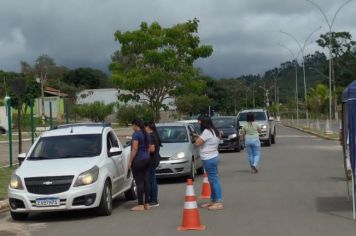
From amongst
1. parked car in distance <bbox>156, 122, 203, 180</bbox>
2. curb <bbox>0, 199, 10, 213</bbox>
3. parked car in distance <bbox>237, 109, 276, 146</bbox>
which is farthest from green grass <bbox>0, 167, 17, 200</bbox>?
parked car in distance <bbox>237, 109, 276, 146</bbox>

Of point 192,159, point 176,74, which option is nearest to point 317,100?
point 176,74

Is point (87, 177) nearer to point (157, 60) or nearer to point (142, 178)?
point (142, 178)

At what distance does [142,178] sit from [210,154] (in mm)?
1374

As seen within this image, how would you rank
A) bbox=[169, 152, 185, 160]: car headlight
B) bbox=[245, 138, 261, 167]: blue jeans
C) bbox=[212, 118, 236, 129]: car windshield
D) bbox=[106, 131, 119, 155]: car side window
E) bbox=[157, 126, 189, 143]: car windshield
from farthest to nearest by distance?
bbox=[212, 118, 236, 129]: car windshield → bbox=[245, 138, 261, 167]: blue jeans → bbox=[157, 126, 189, 143]: car windshield → bbox=[169, 152, 185, 160]: car headlight → bbox=[106, 131, 119, 155]: car side window

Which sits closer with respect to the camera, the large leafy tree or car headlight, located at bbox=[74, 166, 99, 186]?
car headlight, located at bbox=[74, 166, 99, 186]

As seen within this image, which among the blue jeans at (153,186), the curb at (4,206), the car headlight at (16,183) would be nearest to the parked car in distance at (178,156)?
the blue jeans at (153,186)

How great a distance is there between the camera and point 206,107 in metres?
79.4

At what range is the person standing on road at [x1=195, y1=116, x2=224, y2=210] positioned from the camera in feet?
38.7

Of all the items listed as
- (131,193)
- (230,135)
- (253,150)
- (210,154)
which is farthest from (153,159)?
(230,135)

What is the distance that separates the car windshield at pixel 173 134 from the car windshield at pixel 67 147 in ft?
19.0

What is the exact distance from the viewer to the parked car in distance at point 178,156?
16797 mm

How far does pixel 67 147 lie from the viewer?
12.4 m

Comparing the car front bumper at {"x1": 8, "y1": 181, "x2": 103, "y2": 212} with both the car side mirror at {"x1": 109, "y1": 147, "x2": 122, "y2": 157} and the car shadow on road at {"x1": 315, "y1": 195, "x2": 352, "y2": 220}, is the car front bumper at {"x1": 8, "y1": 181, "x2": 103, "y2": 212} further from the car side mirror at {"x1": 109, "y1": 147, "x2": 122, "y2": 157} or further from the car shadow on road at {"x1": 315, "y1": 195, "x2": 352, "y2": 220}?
the car shadow on road at {"x1": 315, "y1": 195, "x2": 352, "y2": 220}

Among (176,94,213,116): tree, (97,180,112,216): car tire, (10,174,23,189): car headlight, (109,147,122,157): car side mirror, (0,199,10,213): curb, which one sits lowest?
(0,199,10,213): curb
